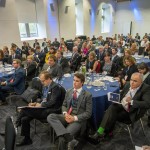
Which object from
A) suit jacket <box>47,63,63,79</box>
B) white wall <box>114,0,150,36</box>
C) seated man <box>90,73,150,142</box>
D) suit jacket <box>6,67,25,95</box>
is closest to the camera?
seated man <box>90,73,150,142</box>

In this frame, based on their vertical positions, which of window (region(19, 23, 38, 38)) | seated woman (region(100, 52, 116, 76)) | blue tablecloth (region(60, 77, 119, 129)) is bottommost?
blue tablecloth (region(60, 77, 119, 129))

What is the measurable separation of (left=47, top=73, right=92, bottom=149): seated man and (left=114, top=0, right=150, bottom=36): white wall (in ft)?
58.2

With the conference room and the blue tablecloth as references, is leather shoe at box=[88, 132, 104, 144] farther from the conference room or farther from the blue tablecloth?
the blue tablecloth

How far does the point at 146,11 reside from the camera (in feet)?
59.9

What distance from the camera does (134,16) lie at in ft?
63.3

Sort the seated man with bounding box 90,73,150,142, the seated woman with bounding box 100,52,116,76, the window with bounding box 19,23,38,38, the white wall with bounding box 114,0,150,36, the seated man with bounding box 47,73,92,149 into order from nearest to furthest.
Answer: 1. the seated man with bounding box 47,73,92,149
2. the seated man with bounding box 90,73,150,142
3. the seated woman with bounding box 100,52,116,76
4. the window with bounding box 19,23,38,38
5. the white wall with bounding box 114,0,150,36

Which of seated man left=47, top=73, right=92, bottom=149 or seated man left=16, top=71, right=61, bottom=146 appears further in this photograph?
seated man left=16, top=71, right=61, bottom=146

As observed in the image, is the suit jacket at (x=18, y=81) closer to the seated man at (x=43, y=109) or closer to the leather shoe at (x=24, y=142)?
A: the seated man at (x=43, y=109)

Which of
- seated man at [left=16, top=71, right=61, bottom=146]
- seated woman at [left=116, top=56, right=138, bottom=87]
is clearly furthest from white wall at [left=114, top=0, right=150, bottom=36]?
seated man at [left=16, top=71, right=61, bottom=146]

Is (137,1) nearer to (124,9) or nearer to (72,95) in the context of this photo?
(124,9)

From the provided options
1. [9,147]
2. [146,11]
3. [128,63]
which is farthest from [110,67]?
[146,11]

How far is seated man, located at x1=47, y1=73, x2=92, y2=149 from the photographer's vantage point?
8.60ft

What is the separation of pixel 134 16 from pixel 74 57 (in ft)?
49.1

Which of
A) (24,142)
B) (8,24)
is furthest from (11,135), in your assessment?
(8,24)
